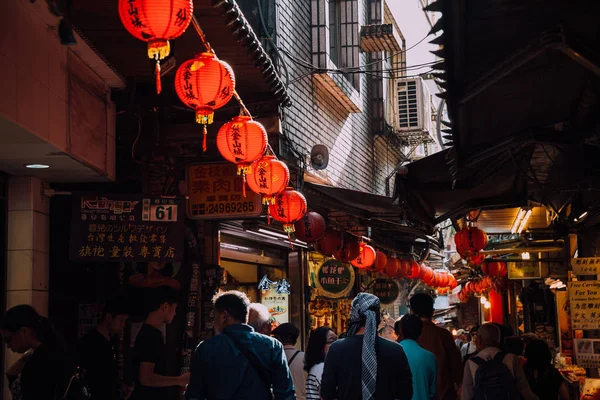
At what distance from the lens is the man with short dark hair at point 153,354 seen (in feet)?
26.9

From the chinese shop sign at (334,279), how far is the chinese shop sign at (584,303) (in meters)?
7.74

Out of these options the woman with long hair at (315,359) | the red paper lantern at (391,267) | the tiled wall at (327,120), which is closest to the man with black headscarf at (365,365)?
the woman with long hair at (315,359)

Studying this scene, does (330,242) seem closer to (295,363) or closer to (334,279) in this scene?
(334,279)

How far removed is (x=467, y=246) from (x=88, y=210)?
9.88 m

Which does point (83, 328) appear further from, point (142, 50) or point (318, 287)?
point (318, 287)

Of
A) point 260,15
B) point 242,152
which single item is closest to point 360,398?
point 242,152

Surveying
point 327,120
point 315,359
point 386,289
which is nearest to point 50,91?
point 315,359

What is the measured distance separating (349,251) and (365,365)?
1090 centimetres

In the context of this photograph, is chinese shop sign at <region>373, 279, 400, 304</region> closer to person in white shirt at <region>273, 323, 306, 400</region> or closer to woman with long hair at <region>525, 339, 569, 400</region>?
woman with long hair at <region>525, 339, 569, 400</region>

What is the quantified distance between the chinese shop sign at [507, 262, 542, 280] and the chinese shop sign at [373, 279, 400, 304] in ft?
16.9

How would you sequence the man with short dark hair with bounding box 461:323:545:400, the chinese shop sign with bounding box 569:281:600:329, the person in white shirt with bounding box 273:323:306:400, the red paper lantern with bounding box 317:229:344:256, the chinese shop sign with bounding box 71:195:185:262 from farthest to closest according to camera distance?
1. the red paper lantern with bounding box 317:229:344:256
2. the chinese shop sign with bounding box 569:281:600:329
3. the chinese shop sign with bounding box 71:195:185:262
4. the person in white shirt with bounding box 273:323:306:400
5. the man with short dark hair with bounding box 461:323:545:400

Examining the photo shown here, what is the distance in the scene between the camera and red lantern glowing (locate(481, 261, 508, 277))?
25453mm

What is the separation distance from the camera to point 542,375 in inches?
396

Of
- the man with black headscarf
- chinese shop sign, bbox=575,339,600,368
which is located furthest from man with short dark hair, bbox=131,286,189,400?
chinese shop sign, bbox=575,339,600,368
